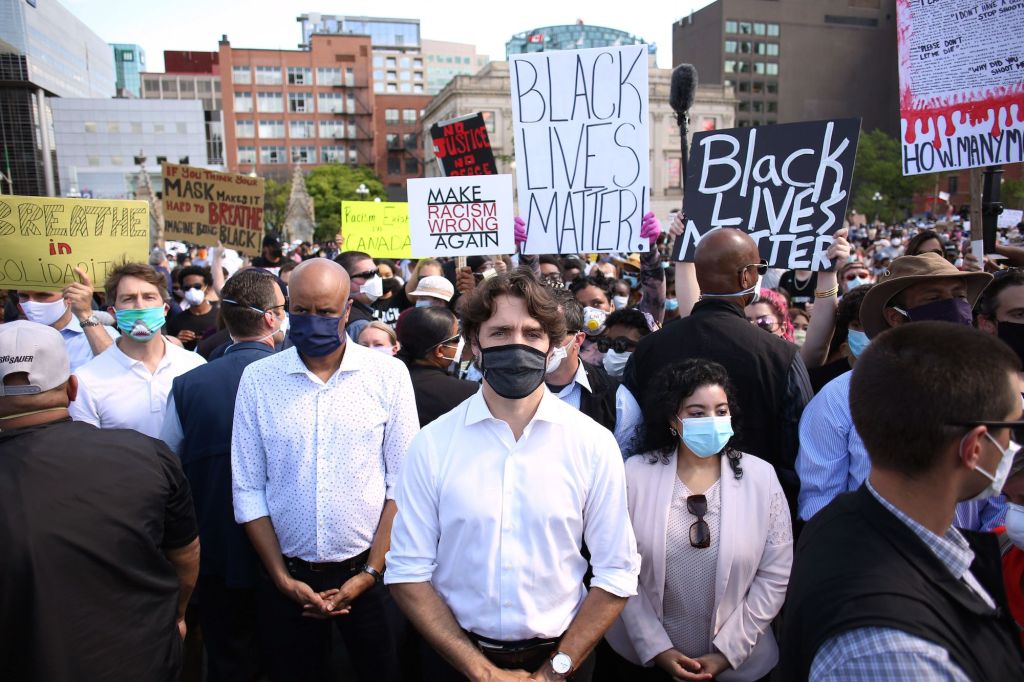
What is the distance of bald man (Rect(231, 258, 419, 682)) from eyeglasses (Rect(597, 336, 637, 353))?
1.51 m

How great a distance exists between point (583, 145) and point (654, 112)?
67565 millimetres

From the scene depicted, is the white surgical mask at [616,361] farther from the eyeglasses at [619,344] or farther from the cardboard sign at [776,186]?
the cardboard sign at [776,186]

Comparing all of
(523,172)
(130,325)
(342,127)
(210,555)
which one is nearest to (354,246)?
(523,172)

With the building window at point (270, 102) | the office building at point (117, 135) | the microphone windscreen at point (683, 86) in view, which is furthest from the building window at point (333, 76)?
the microphone windscreen at point (683, 86)

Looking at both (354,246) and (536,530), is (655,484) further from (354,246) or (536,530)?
(354,246)

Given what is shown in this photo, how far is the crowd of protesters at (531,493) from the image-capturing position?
1536 millimetres

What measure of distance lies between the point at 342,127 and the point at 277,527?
3722 inches

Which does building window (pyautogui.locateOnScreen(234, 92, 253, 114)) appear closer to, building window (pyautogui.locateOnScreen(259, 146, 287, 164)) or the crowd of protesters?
building window (pyautogui.locateOnScreen(259, 146, 287, 164))

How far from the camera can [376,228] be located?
9.88 m

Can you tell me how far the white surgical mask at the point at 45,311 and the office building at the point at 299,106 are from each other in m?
88.4

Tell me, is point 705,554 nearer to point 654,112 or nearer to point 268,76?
point 654,112

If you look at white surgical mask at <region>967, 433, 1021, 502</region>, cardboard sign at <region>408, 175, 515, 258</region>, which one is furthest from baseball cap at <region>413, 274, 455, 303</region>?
white surgical mask at <region>967, 433, 1021, 502</region>

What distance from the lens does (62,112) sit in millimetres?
88812

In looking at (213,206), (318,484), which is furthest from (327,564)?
(213,206)
